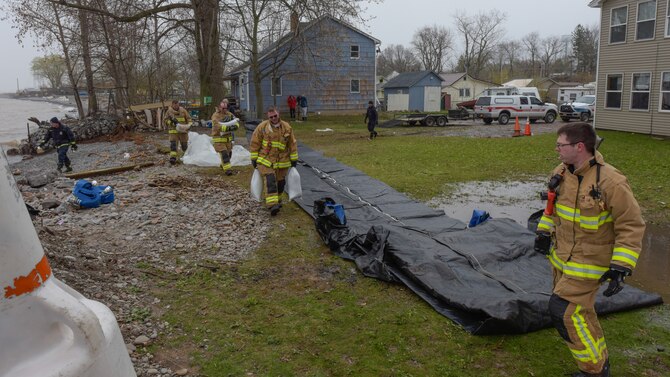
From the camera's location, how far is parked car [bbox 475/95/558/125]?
28.0 metres

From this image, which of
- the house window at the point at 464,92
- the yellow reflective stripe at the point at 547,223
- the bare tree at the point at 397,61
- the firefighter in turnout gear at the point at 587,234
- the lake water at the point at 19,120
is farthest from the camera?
the bare tree at the point at 397,61

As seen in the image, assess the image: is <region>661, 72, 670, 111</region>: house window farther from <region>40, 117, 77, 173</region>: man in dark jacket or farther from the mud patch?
<region>40, 117, 77, 173</region>: man in dark jacket

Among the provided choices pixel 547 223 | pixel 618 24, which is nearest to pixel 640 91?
pixel 618 24

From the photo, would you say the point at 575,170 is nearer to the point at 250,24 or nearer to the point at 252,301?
the point at 252,301

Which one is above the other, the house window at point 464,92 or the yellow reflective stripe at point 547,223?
the house window at point 464,92

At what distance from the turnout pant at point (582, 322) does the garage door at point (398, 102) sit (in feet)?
145

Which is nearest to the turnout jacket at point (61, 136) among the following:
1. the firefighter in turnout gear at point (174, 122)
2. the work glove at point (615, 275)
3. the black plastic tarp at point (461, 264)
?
the firefighter in turnout gear at point (174, 122)

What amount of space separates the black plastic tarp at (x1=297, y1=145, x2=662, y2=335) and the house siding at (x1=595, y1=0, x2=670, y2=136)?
15.8 metres

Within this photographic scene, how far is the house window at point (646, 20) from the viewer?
19.3 m

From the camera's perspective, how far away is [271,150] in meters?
8.36

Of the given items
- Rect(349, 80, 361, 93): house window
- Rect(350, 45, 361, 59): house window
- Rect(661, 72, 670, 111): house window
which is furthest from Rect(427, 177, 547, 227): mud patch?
Rect(350, 45, 361, 59): house window

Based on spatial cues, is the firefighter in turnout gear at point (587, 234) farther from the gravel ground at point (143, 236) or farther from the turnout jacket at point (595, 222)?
the gravel ground at point (143, 236)

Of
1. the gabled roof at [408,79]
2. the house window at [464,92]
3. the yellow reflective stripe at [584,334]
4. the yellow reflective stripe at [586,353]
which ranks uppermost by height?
the gabled roof at [408,79]

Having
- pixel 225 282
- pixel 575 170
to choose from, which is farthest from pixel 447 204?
pixel 575 170
